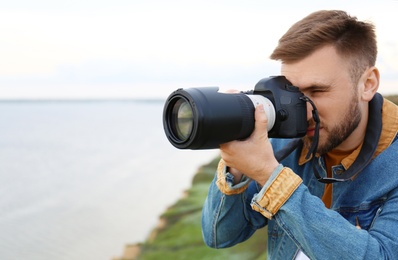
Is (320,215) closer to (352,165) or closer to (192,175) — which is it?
(352,165)

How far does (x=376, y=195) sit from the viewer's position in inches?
54.4

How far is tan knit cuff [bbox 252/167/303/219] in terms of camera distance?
4.06 ft

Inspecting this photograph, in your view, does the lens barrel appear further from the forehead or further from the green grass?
the green grass

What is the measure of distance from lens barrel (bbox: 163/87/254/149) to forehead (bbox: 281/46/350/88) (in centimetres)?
22

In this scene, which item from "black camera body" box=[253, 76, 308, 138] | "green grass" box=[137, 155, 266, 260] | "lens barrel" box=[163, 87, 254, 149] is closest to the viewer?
"lens barrel" box=[163, 87, 254, 149]

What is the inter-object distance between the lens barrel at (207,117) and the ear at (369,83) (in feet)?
1.28

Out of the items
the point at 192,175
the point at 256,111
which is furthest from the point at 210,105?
the point at 192,175

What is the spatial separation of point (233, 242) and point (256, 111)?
20.1 inches

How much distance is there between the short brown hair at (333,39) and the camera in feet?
4.79

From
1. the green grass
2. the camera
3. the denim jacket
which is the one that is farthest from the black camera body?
the green grass

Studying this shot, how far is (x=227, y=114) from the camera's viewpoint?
1245mm

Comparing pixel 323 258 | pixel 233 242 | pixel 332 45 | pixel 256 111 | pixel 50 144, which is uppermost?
pixel 332 45

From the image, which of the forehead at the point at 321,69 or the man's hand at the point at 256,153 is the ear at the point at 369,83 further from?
the man's hand at the point at 256,153

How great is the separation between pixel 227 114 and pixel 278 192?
0.72 ft
